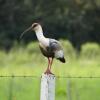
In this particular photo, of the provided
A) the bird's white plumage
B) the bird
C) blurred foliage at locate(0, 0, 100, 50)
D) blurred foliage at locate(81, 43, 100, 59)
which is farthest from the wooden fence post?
blurred foliage at locate(0, 0, 100, 50)

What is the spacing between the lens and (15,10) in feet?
149

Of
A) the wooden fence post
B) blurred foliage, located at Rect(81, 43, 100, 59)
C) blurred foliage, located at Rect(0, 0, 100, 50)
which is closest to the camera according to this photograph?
the wooden fence post

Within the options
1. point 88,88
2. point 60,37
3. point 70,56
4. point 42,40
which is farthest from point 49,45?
point 60,37

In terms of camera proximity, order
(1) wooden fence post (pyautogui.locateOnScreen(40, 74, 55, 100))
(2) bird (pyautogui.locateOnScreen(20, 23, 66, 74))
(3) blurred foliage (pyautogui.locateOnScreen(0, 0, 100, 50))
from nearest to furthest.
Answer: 1. (1) wooden fence post (pyautogui.locateOnScreen(40, 74, 55, 100))
2. (2) bird (pyautogui.locateOnScreen(20, 23, 66, 74))
3. (3) blurred foliage (pyautogui.locateOnScreen(0, 0, 100, 50))

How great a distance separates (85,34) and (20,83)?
27279 millimetres

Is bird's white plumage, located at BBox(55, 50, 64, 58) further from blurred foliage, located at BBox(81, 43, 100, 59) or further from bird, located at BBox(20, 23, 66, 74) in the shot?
blurred foliage, located at BBox(81, 43, 100, 59)

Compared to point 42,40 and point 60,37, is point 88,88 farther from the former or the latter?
point 60,37

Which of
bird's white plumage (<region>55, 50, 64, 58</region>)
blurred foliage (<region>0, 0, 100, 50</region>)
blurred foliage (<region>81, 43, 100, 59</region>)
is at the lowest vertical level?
bird's white plumage (<region>55, 50, 64, 58</region>)

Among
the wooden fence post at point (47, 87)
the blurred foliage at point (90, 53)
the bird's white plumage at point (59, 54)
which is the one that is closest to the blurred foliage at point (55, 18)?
the blurred foliage at point (90, 53)

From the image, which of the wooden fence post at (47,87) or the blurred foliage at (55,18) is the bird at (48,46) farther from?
the blurred foliage at (55,18)

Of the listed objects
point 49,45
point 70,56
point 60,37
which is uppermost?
point 60,37

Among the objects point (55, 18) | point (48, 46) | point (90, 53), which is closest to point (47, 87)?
point (48, 46)

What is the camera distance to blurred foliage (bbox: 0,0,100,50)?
43.6 meters

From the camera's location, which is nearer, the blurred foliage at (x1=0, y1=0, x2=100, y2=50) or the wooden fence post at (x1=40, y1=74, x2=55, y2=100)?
the wooden fence post at (x1=40, y1=74, x2=55, y2=100)
